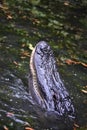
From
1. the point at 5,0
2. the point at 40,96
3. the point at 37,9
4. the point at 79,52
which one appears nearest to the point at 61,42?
the point at 79,52

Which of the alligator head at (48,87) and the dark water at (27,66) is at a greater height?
the alligator head at (48,87)

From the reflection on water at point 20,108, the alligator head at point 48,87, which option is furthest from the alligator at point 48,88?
the reflection on water at point 20,108

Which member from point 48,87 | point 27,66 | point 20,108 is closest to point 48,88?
point 48,87

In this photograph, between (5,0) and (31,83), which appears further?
(5,0)

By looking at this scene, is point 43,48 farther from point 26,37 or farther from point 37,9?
point 37,9

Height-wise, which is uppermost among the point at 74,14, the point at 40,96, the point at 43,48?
the point at 43,48

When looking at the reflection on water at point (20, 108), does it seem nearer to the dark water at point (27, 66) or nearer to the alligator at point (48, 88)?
the dark water at point (27, 66)
